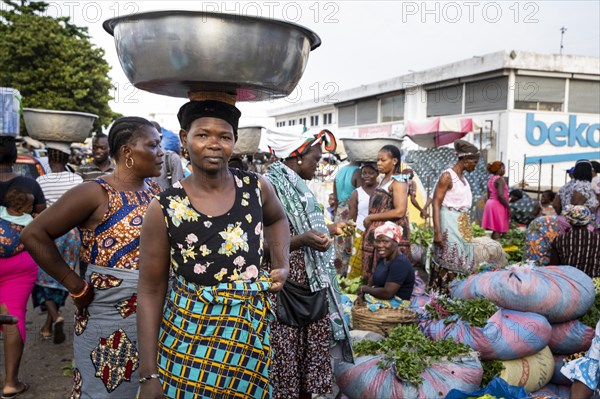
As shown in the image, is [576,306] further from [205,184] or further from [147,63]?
[147,63]

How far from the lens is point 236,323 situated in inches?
73.1

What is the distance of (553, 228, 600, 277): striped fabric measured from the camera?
4438 mm

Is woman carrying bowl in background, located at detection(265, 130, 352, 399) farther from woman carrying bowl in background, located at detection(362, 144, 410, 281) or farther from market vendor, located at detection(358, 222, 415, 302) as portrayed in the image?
woman carrying bowl in background, located at detection(362, 144, 410, 281)

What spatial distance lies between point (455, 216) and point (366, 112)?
65.6ft

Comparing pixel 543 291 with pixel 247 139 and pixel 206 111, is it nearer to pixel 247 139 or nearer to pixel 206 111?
pixel 206 111

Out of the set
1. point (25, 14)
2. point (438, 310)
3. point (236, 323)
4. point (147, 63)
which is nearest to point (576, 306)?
point (438, 310)

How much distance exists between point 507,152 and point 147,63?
17.2 meters

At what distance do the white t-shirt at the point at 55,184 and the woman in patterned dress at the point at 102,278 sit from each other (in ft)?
9.81

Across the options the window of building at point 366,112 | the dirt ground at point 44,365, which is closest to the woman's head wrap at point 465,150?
the dirt ground at point 44,365

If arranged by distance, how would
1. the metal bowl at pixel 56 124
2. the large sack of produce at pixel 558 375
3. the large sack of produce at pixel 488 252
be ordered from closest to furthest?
the large sack of produce at pixel 558 375
the metal bowl at pixel 56 124
the large sack of produce at pixel 488 252

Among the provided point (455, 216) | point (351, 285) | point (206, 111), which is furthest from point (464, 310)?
point (206, 111)

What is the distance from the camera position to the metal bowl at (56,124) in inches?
208

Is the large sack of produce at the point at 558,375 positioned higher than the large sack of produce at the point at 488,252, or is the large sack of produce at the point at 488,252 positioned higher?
the large sack of produce at the point at 488,252

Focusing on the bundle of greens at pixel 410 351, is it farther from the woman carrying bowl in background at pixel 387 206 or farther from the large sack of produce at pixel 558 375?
the woman carrying bowl in background at pixel 387 206
